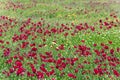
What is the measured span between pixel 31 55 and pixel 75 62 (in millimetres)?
1328

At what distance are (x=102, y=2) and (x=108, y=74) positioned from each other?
62.7 feet

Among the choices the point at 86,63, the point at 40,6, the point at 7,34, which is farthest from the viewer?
the point at 40,6

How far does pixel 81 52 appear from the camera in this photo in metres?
10.9

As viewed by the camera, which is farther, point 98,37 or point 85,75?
point 98,37

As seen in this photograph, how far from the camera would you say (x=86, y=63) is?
1016 centimetres

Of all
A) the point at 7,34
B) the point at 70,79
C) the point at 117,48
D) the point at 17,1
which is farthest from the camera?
the point at 17,1

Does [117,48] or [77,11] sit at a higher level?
[117,48]

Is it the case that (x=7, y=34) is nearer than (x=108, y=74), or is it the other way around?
(x=108, y=74)

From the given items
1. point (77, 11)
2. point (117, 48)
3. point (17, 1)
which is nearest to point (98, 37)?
point (117, 48)

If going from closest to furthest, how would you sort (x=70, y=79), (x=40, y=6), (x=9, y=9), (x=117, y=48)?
(x=70, y=79) < (x=117, y=48) < (x=9, y=9) < (x=40, y=6)

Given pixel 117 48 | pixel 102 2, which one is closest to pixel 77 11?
pixel 102 2

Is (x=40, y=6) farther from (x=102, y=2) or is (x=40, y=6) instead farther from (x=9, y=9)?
(x=102, y=2)

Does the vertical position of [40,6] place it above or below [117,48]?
below

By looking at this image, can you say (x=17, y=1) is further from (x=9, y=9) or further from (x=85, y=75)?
(x=85, y=75)
